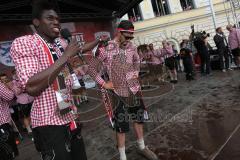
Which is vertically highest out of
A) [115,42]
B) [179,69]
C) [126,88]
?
[115,42]

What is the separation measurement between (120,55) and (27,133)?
14.8 feet

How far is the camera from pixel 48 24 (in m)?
2.15

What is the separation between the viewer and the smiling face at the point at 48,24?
7.04ft

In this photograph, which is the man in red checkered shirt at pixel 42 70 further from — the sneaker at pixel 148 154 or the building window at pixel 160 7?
the building window at pixel 160 7

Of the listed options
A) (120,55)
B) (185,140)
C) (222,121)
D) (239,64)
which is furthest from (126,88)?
(239,64)

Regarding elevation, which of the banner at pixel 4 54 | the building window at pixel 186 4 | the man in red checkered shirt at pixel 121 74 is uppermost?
the building window at pixel 186 4

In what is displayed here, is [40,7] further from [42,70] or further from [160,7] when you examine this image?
[160,7]

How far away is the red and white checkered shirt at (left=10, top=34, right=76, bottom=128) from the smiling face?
0.19 feet

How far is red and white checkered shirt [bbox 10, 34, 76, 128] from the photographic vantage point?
6.51ft

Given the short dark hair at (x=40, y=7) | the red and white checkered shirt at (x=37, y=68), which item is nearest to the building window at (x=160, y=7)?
the short dark hair at (x=40, y=7)

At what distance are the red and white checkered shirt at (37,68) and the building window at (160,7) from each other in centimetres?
2971

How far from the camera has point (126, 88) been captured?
3.88 meters

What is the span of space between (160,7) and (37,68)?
3034 cm

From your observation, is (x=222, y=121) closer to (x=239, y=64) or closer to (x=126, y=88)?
A: (x=126, y=88)
